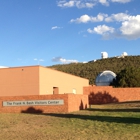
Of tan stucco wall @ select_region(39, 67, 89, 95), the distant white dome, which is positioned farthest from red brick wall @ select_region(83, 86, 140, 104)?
the distant white dome

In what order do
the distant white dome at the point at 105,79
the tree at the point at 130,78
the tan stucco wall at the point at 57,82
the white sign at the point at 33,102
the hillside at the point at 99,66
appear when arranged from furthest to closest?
the hillside at the point at 99,66, the distant white dome at the point at 105,79, the tree at the point at 130,78, the tan stucco wall at the point at 57,82, the white sign at the point at 33,102

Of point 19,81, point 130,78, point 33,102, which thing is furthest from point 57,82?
point 130,78

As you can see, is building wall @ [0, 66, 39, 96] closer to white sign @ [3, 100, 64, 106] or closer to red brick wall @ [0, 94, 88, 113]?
red brick wall @ [0, 94, 88, 113]

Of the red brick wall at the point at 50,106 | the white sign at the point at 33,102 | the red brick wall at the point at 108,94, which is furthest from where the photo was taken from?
the red brick wall at the point at 108,94

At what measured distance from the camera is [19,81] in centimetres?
3631

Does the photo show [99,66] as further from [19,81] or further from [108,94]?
[19,81]

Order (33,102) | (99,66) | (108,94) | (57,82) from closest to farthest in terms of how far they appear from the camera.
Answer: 1. (33,102)
2. (57,82)
3. (108,94)
4. (99,66)

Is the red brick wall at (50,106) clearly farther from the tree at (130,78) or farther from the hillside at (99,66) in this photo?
the hillside at (99,66)

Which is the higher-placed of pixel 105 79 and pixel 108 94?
pixel 105 79

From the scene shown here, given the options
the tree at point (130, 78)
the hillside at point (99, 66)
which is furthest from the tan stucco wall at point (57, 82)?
the hillside at point (99, 66)

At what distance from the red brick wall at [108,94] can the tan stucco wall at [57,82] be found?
220 centimetres

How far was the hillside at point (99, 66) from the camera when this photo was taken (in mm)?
89188

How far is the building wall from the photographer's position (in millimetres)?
35438

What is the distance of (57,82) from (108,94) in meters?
10.9
